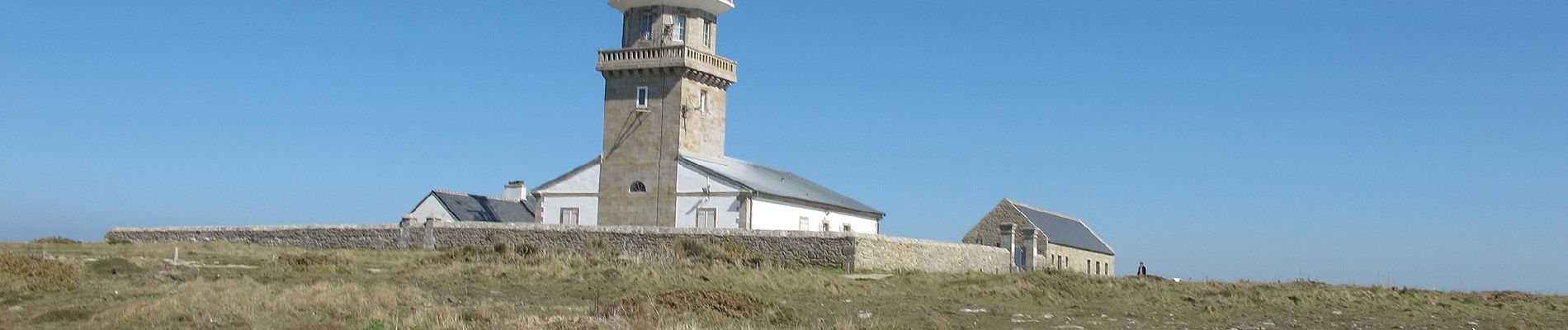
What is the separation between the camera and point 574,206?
44375mm

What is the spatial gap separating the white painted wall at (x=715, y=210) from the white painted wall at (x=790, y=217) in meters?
0.59

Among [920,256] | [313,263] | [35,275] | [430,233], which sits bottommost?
[35,275]

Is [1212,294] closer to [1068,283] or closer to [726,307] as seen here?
[1068,283]

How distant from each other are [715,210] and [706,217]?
0.35 metres

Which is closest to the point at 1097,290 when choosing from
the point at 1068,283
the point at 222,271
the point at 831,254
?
the point at 1068,283

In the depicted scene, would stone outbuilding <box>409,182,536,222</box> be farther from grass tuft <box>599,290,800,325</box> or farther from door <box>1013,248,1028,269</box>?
grass tuft <box>599,290,800,325</box>

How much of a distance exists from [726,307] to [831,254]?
38.8ft

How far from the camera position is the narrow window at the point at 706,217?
139 ft

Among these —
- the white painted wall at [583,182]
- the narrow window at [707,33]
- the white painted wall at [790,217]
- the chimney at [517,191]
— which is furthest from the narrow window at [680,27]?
the chimney at [517,191]

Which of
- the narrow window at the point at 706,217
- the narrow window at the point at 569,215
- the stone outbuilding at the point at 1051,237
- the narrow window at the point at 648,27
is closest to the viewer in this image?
the narrow window at the point at 706,217

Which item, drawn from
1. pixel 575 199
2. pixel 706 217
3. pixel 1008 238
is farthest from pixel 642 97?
pixel 1008 238

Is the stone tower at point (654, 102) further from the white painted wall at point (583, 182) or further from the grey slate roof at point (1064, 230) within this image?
the grey slate roof at point (1064, 230)

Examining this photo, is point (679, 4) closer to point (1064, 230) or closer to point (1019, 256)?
point (1019, 256)

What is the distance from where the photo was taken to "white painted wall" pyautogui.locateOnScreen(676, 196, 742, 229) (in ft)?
137
